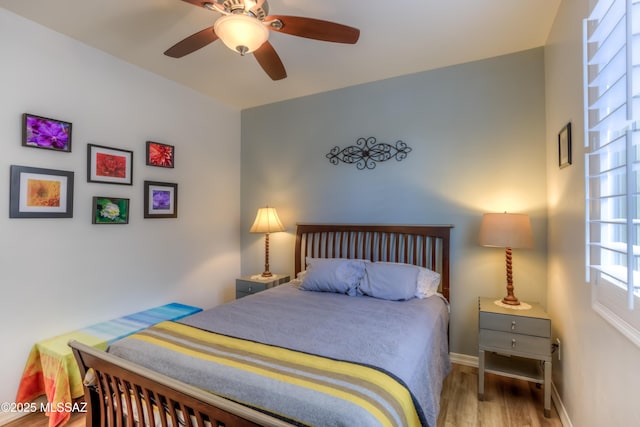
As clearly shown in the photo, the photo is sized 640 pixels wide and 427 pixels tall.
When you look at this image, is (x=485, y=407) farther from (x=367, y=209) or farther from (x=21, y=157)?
(x=21, y=157)

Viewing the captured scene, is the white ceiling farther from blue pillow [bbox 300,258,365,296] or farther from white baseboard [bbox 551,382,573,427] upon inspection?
white baseboard [bbox 551,382,573,427]

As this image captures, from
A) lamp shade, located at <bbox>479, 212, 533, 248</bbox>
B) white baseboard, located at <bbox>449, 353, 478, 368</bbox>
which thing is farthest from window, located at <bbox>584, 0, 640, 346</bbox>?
white baseboard, located at <bbox>449, 353, 478, 368</bbox>

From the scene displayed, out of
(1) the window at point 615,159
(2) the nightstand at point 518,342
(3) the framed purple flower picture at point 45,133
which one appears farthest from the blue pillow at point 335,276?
(3) the framed purple flower picture at point 45,133

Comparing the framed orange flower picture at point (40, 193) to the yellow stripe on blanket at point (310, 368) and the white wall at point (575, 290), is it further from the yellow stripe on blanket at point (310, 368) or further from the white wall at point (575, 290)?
the white wall at point (575, 290)

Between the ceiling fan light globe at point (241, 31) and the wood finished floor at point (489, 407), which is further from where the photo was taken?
the wood finished floor at point (489, 407)

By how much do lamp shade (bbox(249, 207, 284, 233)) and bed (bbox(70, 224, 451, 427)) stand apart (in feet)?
3.14

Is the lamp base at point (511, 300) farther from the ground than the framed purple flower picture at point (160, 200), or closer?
closer

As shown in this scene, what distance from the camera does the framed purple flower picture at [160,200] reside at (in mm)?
2883

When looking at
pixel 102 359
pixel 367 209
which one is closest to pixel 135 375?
pixel 102 359

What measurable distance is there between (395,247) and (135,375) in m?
2.27

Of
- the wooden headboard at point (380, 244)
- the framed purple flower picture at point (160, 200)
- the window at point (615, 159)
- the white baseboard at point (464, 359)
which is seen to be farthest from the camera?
the framed purple flower picture at point (160, 200)

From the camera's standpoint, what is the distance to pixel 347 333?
1.66 m

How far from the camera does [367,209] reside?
10.2 ft

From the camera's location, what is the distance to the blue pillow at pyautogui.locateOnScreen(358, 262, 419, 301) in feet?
7.70
